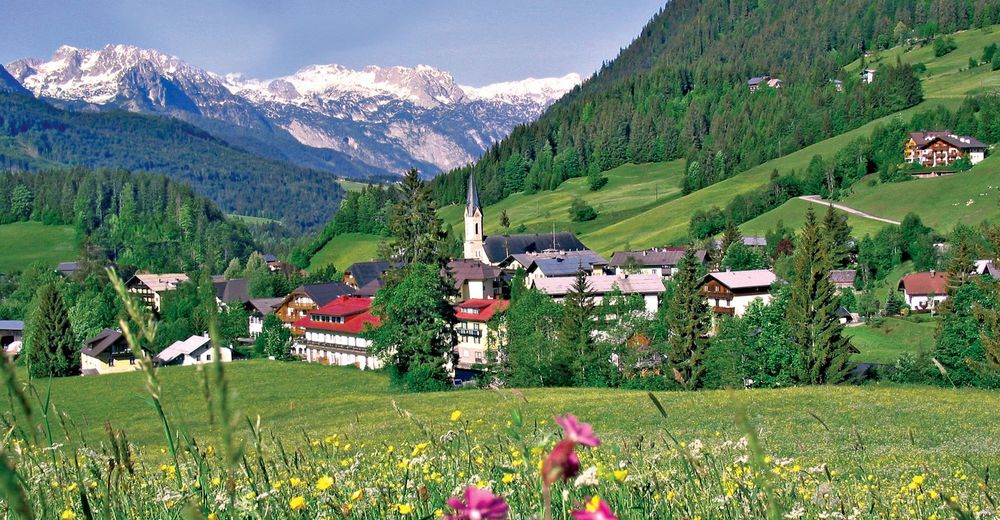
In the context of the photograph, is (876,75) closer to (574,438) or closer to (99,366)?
(99,366)

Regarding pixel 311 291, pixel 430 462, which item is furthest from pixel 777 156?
pixel 430 462

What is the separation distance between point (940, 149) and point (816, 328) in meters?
97.5

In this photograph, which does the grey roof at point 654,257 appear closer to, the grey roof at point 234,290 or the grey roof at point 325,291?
the grey roof at point 325,291

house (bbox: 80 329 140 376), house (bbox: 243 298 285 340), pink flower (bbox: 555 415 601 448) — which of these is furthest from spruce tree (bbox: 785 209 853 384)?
house (bbox: 243 298 285 340)

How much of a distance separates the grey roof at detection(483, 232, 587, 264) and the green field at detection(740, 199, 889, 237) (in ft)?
90.3

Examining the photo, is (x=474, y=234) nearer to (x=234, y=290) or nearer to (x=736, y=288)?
(x=234, y=290)

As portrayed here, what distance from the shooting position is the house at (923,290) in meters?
75.9

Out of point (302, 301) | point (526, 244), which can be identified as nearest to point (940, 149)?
point (526, 244)

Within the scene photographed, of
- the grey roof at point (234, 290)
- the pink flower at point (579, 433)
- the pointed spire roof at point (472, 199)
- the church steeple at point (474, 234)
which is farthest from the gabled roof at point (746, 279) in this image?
the pink flower at point (579, 433)

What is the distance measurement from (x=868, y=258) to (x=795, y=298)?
4858 centimetres

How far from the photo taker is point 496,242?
12262cm

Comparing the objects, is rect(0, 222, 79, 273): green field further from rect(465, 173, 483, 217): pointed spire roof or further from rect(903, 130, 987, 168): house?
rect(903, 130, 987, 168): house

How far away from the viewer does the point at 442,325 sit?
50.5 m

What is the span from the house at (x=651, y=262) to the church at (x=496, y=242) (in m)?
17.2
